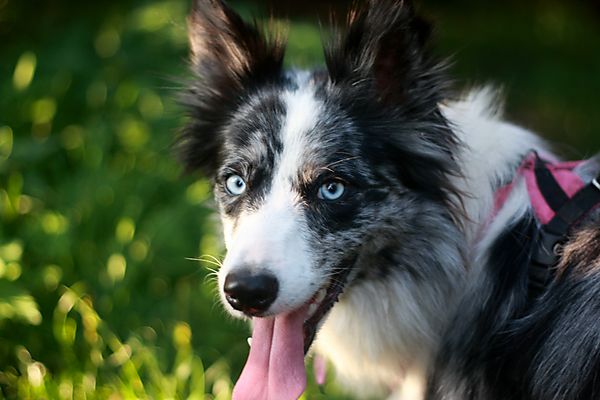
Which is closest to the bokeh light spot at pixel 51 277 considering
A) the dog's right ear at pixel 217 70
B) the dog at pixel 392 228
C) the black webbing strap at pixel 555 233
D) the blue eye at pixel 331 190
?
the dog's right ear at pixel 217 70

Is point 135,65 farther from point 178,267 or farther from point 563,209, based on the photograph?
point 563,209

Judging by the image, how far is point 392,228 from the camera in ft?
9.30

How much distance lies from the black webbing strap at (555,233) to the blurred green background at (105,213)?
2.41 feet

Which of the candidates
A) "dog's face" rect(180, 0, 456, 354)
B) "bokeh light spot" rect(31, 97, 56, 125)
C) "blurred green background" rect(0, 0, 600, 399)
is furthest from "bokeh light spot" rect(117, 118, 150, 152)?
"dog's face" rect(180, 0, 456, 354)

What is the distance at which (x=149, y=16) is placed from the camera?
582 centimetres

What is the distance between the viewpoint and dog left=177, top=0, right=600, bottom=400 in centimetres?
259

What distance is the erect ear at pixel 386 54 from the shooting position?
2.70 m

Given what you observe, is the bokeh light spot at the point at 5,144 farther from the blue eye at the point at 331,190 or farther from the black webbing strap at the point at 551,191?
the black webbing strap at the point at 551,191

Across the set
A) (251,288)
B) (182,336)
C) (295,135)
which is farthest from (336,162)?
(182,336)

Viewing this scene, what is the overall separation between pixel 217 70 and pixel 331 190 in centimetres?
78

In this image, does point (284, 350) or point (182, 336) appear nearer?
point (284, 350)

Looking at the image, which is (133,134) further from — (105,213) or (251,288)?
(251,288)

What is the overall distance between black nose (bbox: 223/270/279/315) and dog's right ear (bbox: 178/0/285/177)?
2.50 ft

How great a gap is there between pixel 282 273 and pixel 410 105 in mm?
819
